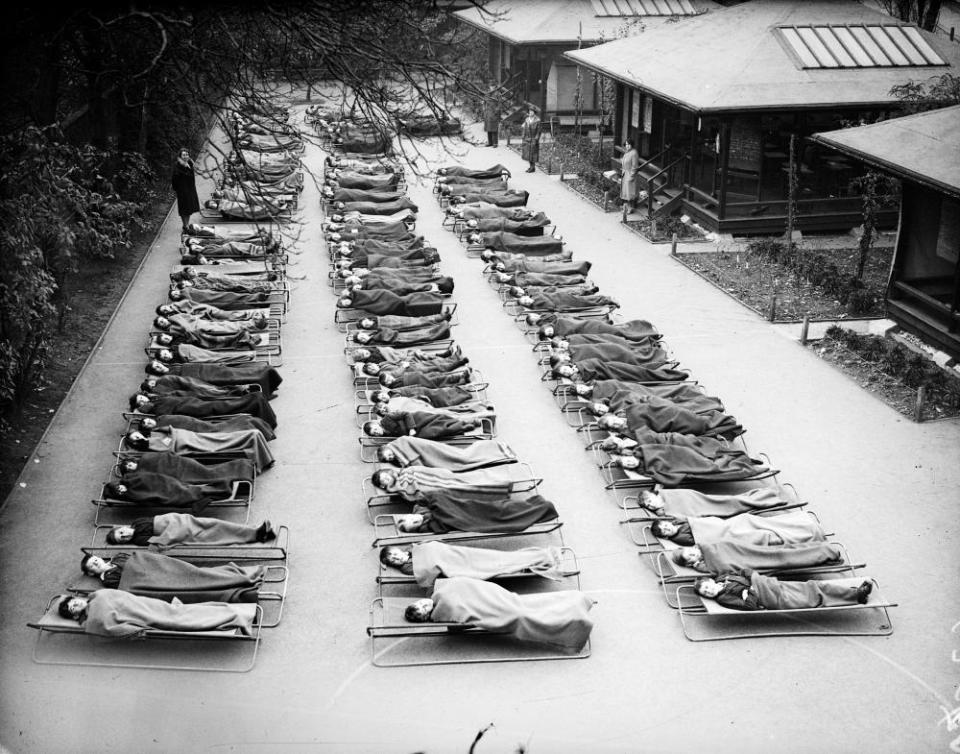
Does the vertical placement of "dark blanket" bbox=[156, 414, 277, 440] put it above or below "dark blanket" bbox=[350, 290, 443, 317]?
below

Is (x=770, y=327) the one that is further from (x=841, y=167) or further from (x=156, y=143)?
(x=156, y=143)

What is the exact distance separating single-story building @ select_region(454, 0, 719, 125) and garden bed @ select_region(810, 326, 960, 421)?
57.3ft

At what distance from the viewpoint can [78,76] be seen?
18062mm

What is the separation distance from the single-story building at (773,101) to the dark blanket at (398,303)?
23.0ft

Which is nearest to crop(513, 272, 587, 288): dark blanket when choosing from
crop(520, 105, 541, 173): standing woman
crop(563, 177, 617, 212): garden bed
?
crop(563, 177, 617, 212): garden bed

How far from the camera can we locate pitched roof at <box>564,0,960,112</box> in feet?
66.3

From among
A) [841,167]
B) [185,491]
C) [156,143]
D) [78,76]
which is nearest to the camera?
[185,491]

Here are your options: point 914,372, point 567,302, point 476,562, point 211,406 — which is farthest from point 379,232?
point 476,562

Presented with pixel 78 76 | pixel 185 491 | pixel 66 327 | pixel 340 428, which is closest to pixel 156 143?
pixel 78 76

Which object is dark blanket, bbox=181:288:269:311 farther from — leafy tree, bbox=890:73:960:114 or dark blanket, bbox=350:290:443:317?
leafy tree, bbox=890:73:960:114

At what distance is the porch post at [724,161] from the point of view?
816 inches

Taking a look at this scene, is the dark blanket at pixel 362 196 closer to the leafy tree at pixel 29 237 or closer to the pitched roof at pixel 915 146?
the leafy tree at pixel 29 237

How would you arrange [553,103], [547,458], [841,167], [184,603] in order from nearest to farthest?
[184,603]
[547,458]
[841,167]
[553,103]

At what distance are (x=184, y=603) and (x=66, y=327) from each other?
8.81 meters
